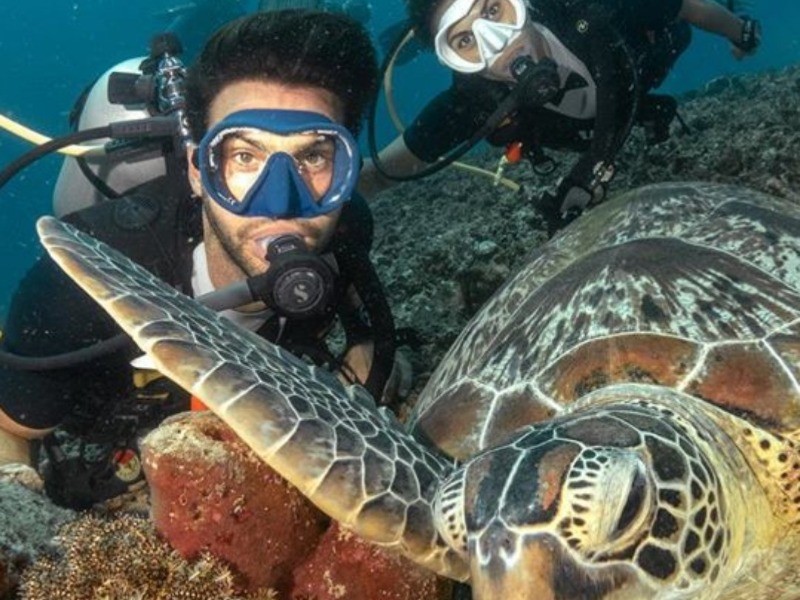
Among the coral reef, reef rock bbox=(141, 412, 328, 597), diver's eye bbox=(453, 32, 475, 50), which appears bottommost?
the coral reef

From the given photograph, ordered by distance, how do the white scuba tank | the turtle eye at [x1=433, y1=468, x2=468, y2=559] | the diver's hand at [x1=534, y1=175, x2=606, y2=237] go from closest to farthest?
the turtle eye at [x1=433, y1=468, x2=468, y2=559] < the white scuba tank < the diver's hand at [x1=534, y1=175, x2=606, y2=237]

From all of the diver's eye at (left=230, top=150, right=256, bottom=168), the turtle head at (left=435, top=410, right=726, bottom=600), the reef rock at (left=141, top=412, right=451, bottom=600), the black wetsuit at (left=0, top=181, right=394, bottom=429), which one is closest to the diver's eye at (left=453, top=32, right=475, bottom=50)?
the black wetsuit at (left=0, top=181, right=394, bottom=429)

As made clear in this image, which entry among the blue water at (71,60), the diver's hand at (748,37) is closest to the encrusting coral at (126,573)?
the diver's hand at (748,37)

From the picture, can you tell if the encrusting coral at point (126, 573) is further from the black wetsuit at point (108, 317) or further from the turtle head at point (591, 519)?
the black wetsuit at point (108, 317)

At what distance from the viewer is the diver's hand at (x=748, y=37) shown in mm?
6387

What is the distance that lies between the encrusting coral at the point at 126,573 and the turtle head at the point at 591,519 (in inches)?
28.8

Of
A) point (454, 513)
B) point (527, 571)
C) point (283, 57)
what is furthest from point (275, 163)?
point (527, 571)

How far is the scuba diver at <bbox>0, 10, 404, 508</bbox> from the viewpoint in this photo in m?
2.71

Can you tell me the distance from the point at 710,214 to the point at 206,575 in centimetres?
228

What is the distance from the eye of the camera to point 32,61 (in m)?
101

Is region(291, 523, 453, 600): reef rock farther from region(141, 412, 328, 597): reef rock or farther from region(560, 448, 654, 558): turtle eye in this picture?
region(560, 448, 654, 558): turtle eye

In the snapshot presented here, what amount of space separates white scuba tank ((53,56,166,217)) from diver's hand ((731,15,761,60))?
5.43 meters

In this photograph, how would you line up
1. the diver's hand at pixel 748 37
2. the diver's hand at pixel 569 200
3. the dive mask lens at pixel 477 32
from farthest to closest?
the diver's hand at pixel 748 37 → the dive mask lens at pixel 477 32 → the diver's hand at pixel 569 200

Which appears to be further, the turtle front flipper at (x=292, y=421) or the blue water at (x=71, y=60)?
the blue water at (x=71, y=60)
